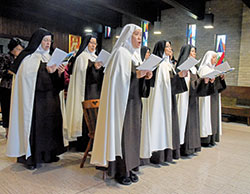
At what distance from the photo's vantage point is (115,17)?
37.2 ft

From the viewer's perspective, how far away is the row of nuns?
253cm

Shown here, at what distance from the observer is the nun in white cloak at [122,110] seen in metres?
2.49

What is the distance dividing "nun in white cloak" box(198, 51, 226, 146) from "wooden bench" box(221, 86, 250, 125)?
2963mm

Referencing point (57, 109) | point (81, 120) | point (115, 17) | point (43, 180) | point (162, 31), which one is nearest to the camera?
point (43, 180)

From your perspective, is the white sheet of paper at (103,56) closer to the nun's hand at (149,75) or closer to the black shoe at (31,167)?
the nun's hand at (149,75)

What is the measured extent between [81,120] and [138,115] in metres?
1.43

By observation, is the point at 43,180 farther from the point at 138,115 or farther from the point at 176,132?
the point at 176,132

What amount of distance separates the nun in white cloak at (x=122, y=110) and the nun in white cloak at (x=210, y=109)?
5.76 feet

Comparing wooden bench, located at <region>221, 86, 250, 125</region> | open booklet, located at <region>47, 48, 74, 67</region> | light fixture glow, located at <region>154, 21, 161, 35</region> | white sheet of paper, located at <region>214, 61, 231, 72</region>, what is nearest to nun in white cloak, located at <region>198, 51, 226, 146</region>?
white sheet of paper, located at <region>214, 61, 231, 72</region>

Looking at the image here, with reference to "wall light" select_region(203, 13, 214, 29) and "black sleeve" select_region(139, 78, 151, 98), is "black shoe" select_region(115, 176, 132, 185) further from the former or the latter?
"wall light" select_region(203, 13, 214, 29)

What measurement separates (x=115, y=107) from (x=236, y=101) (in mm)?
6364

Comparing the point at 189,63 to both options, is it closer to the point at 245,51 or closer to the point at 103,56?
the point at 103,56

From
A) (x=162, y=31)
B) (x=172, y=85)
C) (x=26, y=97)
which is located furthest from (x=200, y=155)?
(x=162, y=31)

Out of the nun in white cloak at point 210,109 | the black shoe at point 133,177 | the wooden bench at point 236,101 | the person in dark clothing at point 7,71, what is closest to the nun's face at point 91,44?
the person in dark clothing at point 7,71
